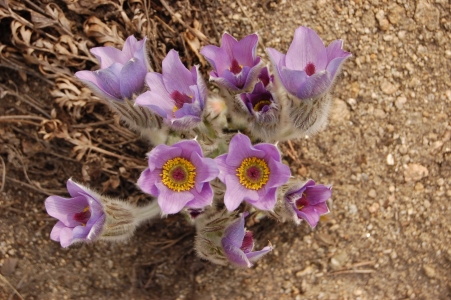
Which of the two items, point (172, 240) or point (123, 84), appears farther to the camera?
point (172, 240)

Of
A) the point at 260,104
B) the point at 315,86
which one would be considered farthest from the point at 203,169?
the point at 315,86

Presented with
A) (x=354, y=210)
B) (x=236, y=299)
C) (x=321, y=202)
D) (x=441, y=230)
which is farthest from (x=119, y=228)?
(x=441, y=230)

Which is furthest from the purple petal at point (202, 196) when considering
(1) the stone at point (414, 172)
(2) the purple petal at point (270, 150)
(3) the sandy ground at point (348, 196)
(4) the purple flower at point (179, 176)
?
(1) the stone at point (414, 172)

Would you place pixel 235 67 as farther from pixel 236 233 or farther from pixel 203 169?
pixel 236 233

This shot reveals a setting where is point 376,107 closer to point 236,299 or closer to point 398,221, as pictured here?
point 398,221

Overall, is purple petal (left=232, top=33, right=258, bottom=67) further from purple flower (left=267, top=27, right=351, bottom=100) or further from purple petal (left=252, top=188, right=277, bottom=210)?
purple petal (left=252, top=188, right=277, bottom=210)

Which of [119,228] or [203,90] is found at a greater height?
[203,90]
